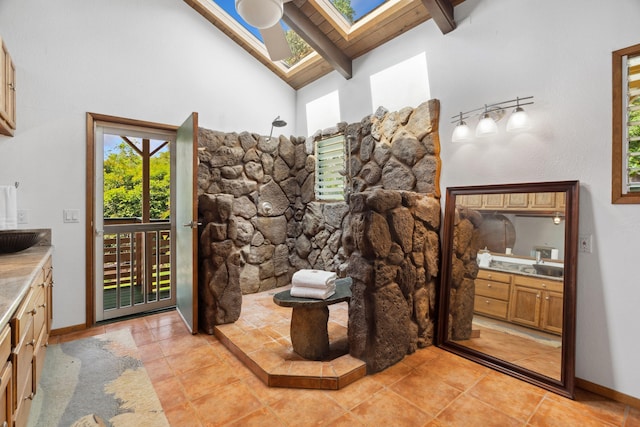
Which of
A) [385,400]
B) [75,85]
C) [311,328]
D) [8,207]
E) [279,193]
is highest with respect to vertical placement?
[75,85]

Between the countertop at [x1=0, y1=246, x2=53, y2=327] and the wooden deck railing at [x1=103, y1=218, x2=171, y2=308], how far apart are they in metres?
0.95

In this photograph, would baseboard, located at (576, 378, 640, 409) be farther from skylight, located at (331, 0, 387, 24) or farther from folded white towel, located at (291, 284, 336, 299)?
skylight, located at (331, 0, 387, 24)

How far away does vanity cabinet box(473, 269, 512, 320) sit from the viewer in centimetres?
224

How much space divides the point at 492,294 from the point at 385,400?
1142 mm

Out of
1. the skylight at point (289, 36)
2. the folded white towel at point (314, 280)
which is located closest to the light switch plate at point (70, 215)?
the folded white towel at point (314, 280)

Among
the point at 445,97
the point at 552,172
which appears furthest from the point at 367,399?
the point at 445,97

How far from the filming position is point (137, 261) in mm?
3814

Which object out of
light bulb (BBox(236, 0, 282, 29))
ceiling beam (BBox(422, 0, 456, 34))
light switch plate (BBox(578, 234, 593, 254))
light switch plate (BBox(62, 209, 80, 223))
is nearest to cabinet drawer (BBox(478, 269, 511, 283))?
light switch plate (BBox(578, 234, 593, 254))

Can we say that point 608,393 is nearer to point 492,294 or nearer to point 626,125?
point 492,294

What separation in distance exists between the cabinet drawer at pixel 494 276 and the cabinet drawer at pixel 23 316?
2.72 metres

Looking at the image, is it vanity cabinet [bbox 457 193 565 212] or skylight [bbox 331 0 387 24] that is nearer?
vanity cabinet [bbox 457 193 565 212]

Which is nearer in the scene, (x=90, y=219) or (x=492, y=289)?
(x=492, y=289)

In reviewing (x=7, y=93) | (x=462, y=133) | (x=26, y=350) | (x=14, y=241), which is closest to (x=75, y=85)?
(x=7, y=93)

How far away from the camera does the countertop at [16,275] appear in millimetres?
1129
